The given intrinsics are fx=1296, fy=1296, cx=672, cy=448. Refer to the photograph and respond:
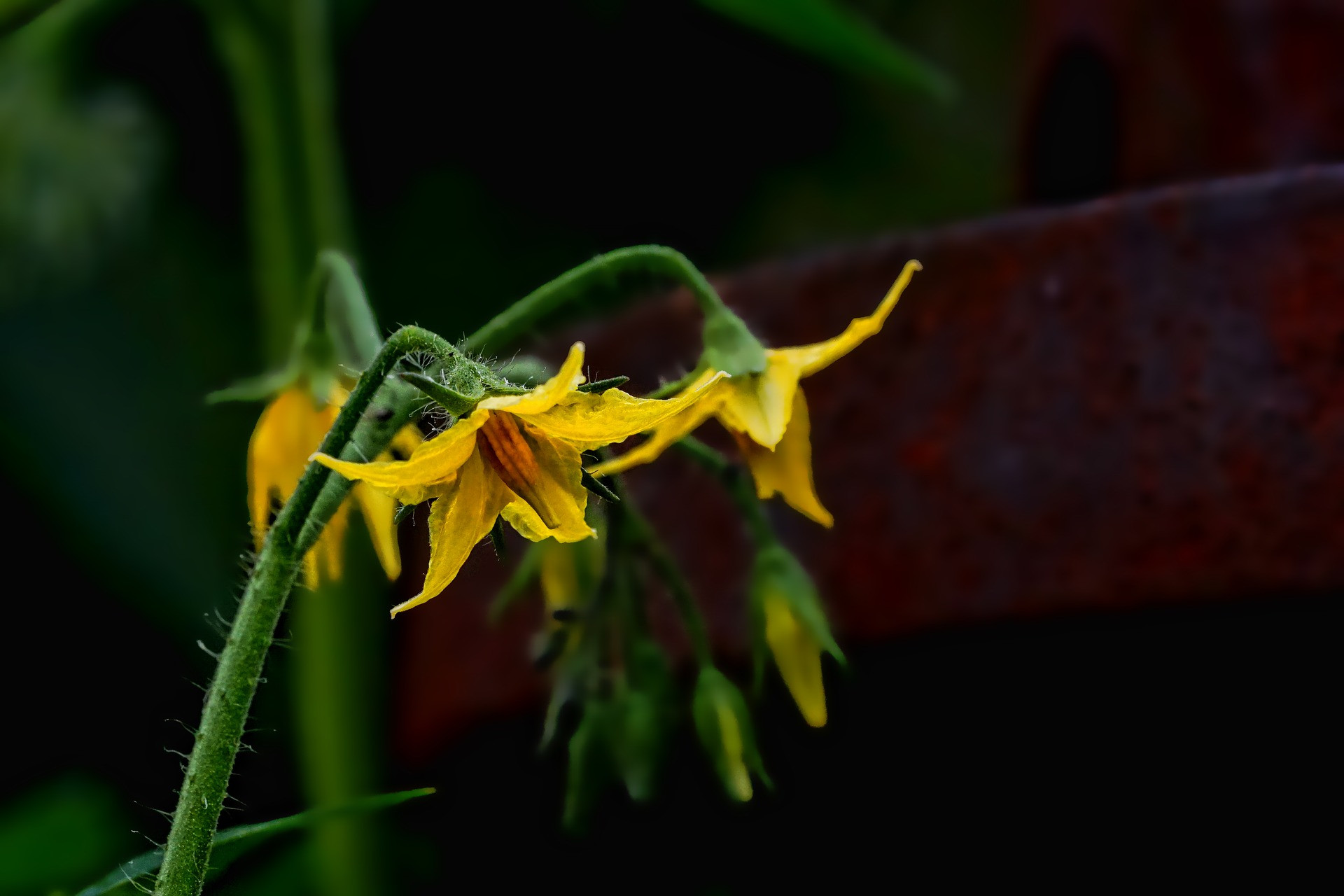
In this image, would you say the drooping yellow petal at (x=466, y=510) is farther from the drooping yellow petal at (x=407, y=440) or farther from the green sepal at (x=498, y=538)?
the drooping yellow petal at (x=407, y=440)

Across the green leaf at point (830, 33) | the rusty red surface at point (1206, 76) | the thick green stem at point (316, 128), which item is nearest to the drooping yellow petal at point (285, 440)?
the green leaf at point (830, 33)

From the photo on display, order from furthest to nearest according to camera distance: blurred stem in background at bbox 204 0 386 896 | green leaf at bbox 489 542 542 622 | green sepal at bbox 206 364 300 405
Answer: blurred stem in background at bbox 204 0 386 896 → green leaf at bbox 489 542 542 622 → green sepal at bbox 206 364 300 405

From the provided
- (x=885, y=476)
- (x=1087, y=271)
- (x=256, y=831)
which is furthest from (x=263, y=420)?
(x=1087, y=271)

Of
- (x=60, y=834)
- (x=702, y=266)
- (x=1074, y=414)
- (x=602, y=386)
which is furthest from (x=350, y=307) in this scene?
(x=702, y=266)

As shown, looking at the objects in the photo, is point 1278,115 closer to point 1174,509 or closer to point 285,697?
point 1174,509

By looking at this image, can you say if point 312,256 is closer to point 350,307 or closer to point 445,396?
point 350,307

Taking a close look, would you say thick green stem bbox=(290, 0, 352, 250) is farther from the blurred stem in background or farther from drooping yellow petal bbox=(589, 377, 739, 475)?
drooping yellow petal bbox=(589, 377, 739, 475)

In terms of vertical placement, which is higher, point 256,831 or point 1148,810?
point 256,831

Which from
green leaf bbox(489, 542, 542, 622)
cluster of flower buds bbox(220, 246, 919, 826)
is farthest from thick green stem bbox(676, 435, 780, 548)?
green leaf bbox(489, 542, 542, 622)
